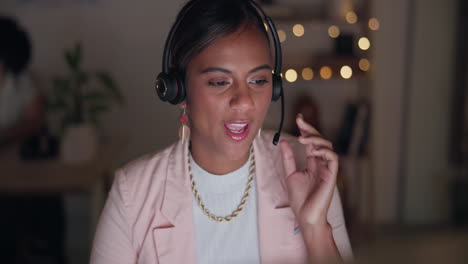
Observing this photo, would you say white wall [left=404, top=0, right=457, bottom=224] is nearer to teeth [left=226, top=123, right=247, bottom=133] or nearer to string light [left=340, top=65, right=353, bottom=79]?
string light [left=340, top=65, right=353, bottom=79]

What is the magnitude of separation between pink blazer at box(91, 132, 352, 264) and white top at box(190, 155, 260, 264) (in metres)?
0.03

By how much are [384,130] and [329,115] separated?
379 millimetres

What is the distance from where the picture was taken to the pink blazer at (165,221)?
1.09 m

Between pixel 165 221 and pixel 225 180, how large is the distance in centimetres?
18

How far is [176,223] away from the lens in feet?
3.65

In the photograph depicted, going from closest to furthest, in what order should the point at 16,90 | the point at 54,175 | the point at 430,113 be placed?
the point at 54,175
the point at 16,90
the point at 430,113

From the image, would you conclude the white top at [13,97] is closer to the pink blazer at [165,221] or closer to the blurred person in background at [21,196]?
the blurred person in background at [21,196]

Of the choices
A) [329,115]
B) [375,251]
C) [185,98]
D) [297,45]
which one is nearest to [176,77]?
[185,98]

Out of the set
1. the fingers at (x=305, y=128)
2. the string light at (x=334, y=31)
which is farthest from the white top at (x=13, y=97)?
the fingers at (x=305, y=128)

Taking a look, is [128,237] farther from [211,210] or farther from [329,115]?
[329,115]

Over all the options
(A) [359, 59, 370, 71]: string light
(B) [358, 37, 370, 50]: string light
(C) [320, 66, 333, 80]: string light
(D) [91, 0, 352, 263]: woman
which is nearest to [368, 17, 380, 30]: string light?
(B) [358, 37, 370, 50]: string light

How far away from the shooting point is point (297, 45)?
292cm

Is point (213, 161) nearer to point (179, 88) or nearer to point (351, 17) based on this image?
point (179, 88)

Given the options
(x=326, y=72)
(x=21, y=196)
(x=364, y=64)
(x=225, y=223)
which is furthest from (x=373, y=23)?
(x=21, y=196)
